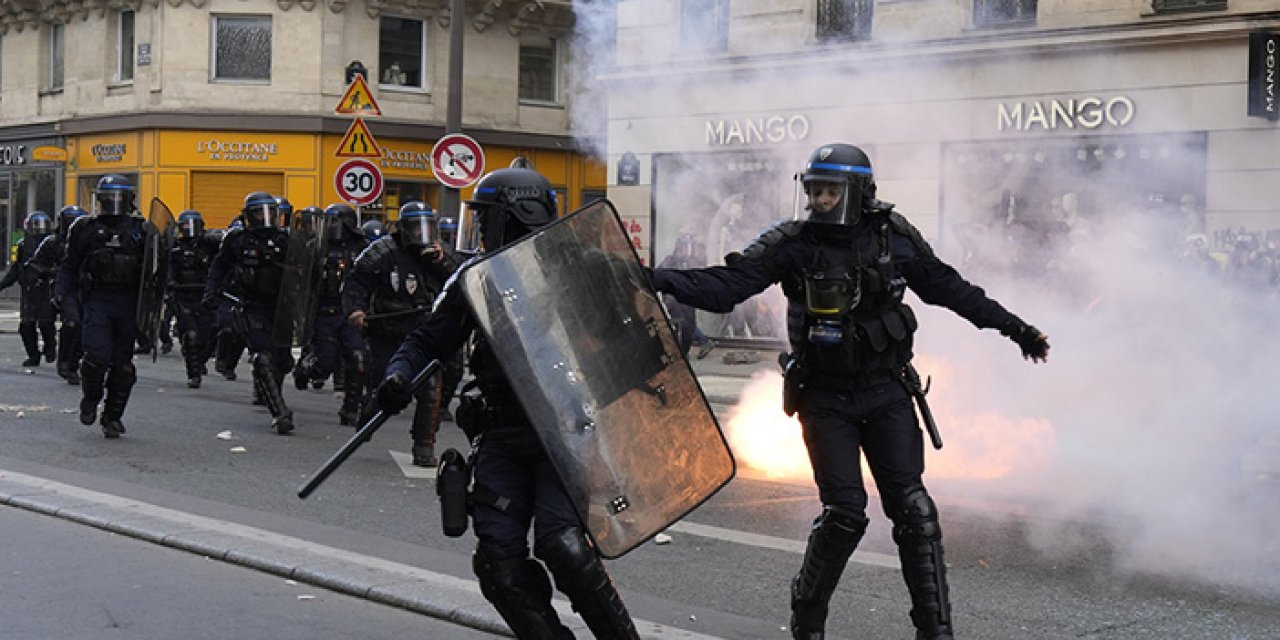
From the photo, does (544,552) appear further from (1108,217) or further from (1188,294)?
(1108,217)

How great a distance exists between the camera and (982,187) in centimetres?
1403

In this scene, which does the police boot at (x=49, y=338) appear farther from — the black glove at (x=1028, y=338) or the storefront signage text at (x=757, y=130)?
the black glove at (x=1028, y=338)

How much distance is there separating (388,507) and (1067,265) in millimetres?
4858

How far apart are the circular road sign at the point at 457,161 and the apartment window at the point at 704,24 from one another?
2553 millimetres

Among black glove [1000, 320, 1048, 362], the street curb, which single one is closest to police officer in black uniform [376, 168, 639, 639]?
the street curb

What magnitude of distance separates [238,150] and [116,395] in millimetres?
18251

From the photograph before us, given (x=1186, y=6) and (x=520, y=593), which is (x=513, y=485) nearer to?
(x=520, y=593)

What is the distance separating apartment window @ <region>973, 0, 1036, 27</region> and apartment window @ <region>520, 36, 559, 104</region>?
16510 mm

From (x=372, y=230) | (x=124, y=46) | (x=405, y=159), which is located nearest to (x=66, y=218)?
(x=372, y=230)

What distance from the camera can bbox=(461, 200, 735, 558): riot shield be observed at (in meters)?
4.12

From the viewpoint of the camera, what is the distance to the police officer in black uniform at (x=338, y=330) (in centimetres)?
1159

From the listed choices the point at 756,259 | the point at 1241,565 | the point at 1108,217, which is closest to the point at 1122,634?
the point at 1241,565

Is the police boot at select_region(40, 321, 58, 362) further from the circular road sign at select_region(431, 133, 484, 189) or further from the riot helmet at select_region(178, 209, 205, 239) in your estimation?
the circular road sign at select_region(431, 133, 484, 189)

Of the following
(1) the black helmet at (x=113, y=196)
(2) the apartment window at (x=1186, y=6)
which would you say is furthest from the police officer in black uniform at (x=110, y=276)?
(2) the apartment window at (x=1186, y=6)
